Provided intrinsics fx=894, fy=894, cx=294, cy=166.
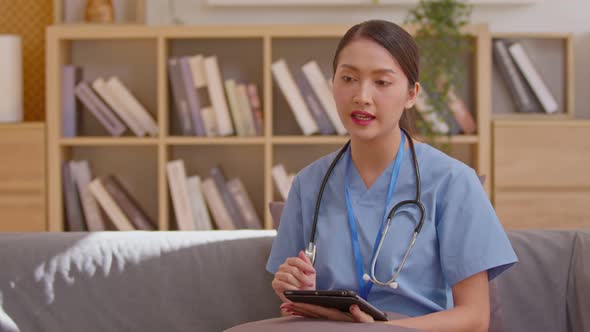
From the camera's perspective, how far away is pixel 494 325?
2.13 m

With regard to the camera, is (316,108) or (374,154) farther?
(316,108)

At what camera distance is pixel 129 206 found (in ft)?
13.3

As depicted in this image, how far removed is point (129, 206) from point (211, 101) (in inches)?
23.8

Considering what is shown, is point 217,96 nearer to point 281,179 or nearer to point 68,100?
point 281,179

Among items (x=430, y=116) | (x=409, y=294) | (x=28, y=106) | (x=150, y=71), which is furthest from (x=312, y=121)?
(x=409, y=294)

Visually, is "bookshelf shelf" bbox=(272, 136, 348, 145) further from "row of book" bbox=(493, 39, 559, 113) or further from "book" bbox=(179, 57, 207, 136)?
"row of book" bbox=(493, 39, 559, 113)

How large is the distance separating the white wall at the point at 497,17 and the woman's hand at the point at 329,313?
8.82ft

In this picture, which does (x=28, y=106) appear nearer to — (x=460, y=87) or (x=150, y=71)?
(x=150, y=71)

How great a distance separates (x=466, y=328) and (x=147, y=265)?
850 millimetres

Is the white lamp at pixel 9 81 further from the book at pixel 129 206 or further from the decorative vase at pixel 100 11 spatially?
the book at pixel 129 206

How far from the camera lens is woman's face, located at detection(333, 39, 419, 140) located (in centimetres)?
185

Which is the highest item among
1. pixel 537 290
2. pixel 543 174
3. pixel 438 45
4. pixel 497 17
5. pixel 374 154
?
pixel 497 17

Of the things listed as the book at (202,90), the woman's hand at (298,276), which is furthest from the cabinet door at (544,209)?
the woman's hand at (298,276)

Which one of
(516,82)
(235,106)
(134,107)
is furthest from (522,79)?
(134,107)
